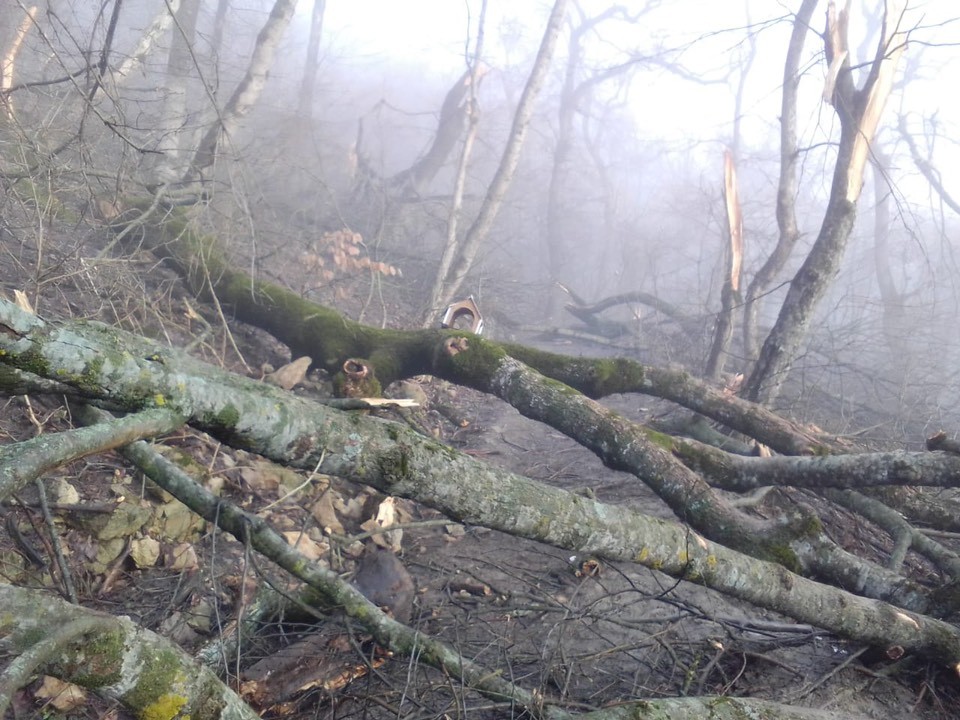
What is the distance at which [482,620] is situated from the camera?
2.81 metres

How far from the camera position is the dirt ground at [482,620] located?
2.50 meters

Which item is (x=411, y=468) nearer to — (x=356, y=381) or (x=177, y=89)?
(x=356, y=381)

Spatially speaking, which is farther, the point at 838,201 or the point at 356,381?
the point at 838,201

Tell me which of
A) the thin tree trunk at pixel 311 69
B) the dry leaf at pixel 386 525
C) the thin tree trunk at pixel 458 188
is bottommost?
the dry leaf at pixel 386 525

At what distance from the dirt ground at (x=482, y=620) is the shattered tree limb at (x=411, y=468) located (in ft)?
0.71

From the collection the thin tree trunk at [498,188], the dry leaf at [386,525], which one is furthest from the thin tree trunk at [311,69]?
the dry leaf at [386,525]

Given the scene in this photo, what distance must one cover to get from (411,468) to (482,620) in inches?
35.2

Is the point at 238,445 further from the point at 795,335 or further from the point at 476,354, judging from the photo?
the point at 795,335

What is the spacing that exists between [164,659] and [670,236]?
865 inches

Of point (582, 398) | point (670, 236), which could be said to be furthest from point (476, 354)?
point (670, 236)

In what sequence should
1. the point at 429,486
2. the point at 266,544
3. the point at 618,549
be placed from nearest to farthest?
1. the point at 266,544
2. the point at 429,486
3. the point at 618,549

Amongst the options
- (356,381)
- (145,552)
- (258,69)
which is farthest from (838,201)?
(258,69)

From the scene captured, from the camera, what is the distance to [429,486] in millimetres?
2402

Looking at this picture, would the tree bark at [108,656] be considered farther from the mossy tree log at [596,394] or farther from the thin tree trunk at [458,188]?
the thin tree trunk at [458,188]
